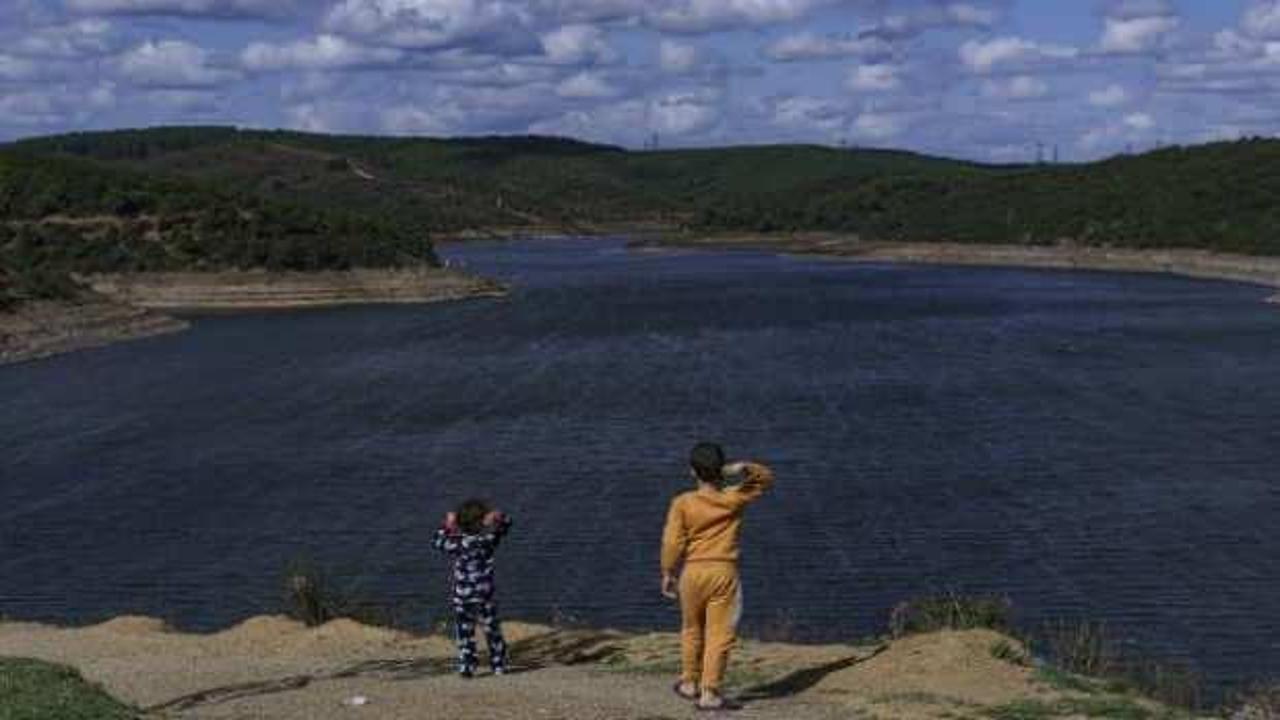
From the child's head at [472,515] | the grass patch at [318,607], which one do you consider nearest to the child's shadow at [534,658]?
the child's head at [472,515]

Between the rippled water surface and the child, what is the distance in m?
13.3

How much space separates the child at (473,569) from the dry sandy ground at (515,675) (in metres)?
0.32

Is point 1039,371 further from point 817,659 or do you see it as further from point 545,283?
point 545,283

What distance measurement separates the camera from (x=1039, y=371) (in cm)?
7256

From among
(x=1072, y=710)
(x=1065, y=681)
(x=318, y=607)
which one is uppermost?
(x=1072, y=710)

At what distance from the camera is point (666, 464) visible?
48.8 meters

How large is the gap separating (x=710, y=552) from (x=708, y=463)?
2.36ft

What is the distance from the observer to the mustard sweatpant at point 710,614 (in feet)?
44.9

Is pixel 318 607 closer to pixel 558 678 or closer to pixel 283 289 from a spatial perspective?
pixel 558 678

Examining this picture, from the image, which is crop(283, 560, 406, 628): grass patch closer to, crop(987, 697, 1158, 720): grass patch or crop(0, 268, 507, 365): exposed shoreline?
crop(987, 697, 1158, 720): grass patch

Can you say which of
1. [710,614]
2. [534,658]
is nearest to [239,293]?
[534,658]

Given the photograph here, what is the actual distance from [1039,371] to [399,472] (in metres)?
32.6

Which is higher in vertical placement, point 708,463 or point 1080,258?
point 708,463

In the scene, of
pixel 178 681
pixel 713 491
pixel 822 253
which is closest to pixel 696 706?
pixel 713 491
